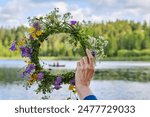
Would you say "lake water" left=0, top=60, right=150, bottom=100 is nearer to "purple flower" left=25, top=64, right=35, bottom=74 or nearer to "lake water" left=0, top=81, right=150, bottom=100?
"lake water" left=0, top=81, right=150, bottom=100

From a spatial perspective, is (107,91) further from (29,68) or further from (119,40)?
(119,40)

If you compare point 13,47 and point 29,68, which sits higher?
point 13,47

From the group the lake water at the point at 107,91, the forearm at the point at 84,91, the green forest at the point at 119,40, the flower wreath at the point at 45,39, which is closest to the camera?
the forearm at the point at 84,91

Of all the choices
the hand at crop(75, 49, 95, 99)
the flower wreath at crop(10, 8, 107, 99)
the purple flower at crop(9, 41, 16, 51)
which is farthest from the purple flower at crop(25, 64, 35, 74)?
the hand at crop(75, 49, 95, 99)

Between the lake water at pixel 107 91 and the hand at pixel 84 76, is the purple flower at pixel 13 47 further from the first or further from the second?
the lake water at pixel 107 91

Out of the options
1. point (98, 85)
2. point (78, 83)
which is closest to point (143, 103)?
point (78, 83)

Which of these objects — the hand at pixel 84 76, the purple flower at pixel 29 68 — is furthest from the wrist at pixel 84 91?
the purple flower at pixel 29 68

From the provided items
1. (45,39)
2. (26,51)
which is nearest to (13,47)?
(26,51)

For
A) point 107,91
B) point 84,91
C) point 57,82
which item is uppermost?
point 84,91

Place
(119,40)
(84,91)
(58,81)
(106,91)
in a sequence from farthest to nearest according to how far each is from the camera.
Answer: 1. (119,40)
2. (106,91)
3. (58,81)
4. (84,91)
